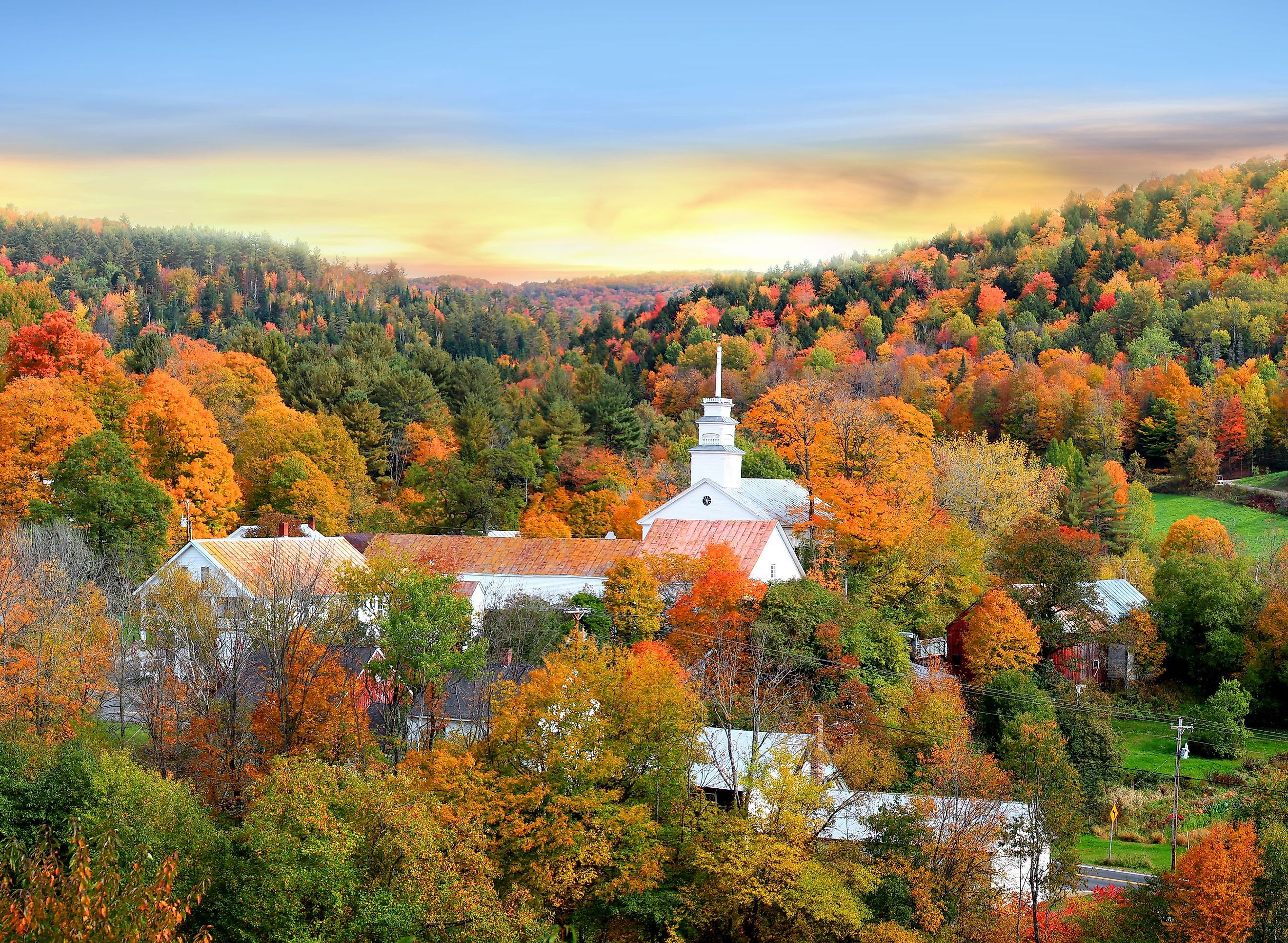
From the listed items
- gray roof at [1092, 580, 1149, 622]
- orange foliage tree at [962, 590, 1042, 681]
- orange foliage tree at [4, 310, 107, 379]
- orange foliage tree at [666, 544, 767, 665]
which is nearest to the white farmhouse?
orange foliage tree at [666, 544, 767, 665]

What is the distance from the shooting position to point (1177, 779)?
37125 millimetres

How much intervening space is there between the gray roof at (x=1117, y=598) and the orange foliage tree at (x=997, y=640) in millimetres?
5959

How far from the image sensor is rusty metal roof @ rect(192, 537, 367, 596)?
43250 millimetres

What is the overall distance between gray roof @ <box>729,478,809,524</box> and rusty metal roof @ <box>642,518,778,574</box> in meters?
2.17

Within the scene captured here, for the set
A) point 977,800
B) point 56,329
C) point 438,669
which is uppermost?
point 56,329

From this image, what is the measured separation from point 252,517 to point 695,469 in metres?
24.9

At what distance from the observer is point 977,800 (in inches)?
1390

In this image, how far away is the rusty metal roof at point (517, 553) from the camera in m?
49.7

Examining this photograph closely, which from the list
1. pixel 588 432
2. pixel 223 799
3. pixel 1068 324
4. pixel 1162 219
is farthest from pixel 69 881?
Answer: pixel 1162 219

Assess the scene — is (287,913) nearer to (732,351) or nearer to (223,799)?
(223,799)

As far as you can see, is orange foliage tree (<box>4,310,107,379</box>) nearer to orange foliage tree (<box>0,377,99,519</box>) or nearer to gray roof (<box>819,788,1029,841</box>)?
orange foliage tree (<box>0,377,99,519</box>)

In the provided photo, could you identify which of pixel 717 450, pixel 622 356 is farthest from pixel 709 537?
pixel 622 356

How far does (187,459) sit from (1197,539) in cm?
5179

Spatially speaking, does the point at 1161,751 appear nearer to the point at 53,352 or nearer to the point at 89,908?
the point at 89,908
